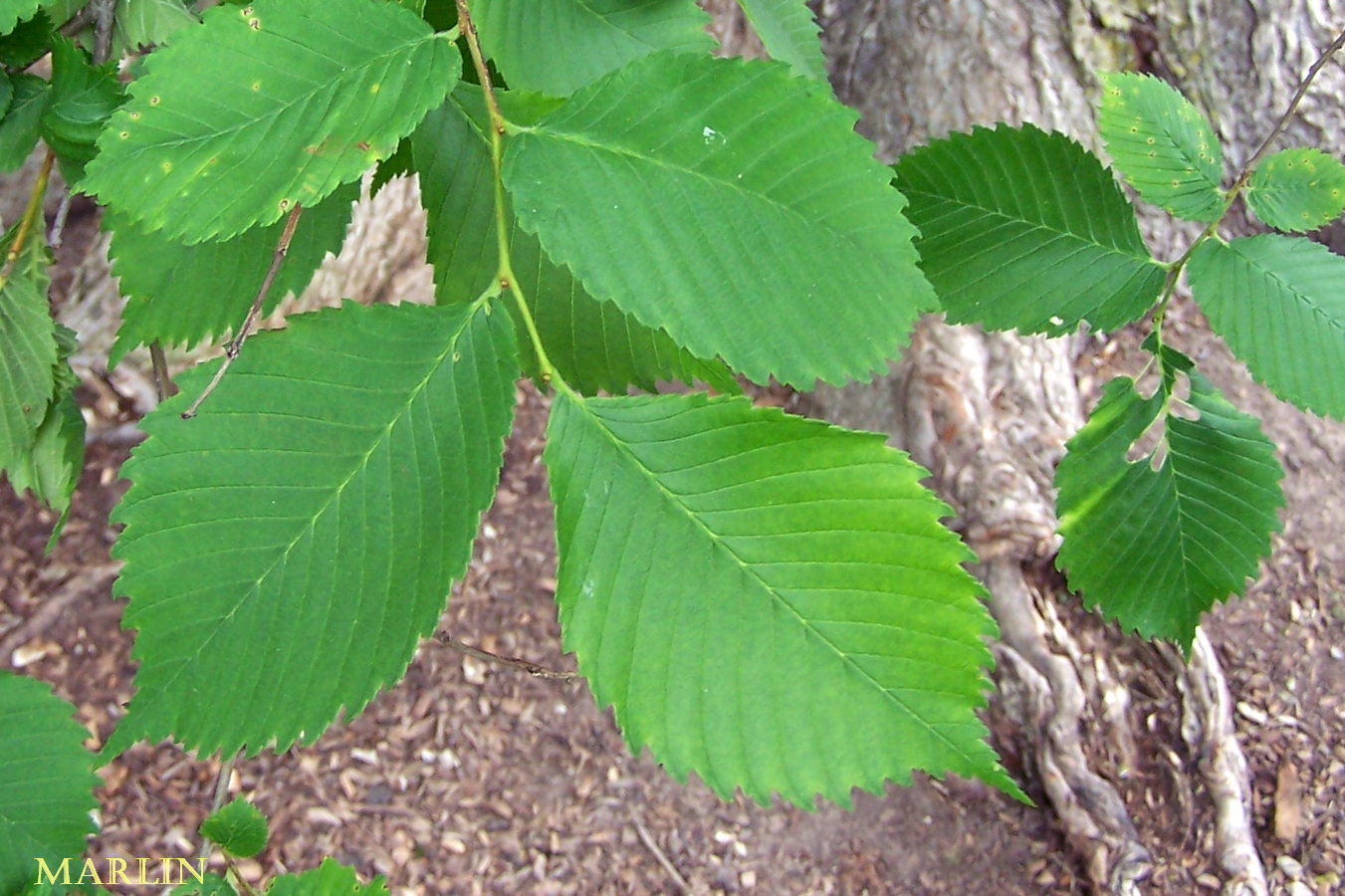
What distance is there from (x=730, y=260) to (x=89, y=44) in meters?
0.99

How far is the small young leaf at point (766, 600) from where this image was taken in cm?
65

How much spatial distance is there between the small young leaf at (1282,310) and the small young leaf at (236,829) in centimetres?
115

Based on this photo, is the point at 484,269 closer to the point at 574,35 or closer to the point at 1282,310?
the point at 574,35

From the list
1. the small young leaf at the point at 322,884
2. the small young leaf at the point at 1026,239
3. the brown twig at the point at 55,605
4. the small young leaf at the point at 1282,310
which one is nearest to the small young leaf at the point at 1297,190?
the small young leaf at the point at 1282,310

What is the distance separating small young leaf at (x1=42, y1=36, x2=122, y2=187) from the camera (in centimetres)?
90

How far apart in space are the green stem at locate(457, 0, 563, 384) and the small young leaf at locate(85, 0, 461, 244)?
44 mm

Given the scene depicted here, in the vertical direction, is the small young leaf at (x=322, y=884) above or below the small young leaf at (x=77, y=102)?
below

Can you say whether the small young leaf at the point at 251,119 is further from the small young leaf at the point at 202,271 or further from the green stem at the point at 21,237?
the green stem at the point at 21,237

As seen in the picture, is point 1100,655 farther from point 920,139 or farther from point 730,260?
point 730,260

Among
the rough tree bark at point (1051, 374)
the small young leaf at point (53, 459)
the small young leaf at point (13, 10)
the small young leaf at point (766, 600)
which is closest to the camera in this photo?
the small young leaf at point (766, 600)

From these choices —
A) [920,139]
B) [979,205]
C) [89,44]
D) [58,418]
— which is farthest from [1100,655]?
[89,44]

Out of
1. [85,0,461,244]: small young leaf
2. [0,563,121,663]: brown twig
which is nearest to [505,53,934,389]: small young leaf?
[85,0,461,244]: small young leaf

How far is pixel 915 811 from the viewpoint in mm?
2182

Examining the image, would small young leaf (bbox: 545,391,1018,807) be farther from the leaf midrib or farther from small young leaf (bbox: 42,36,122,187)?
small young leaf (bbox: 42,36,122,187)
